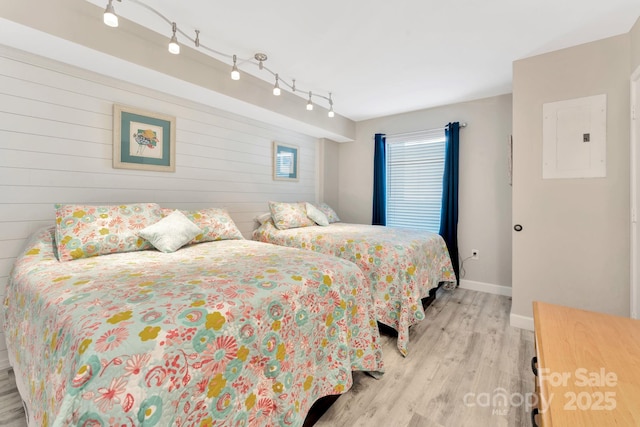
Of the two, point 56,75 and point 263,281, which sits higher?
point 56,75

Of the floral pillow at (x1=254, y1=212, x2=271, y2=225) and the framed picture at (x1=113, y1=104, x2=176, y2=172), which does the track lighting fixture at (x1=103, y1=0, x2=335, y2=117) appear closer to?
the framed picture at (x1=113, y1=104, x2=176, y2=172)

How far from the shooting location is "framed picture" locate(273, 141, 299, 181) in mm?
3724

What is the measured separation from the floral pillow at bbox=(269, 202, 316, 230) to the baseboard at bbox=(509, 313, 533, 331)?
2.36 meters

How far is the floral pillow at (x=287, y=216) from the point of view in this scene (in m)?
3.34

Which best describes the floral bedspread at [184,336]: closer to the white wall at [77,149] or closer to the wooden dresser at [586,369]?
the white wall at [77,149]

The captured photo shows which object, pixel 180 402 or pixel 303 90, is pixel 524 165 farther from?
pixel 180 402

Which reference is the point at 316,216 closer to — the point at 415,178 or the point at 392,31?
the point at 415,178

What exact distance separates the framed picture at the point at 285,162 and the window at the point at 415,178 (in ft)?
4.78

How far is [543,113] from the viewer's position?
237 cm

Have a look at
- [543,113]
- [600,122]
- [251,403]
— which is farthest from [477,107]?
[251,403]

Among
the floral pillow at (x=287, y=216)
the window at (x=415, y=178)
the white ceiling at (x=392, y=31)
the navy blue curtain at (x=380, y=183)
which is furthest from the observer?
the navy blue curtain at (x=380, y=183)

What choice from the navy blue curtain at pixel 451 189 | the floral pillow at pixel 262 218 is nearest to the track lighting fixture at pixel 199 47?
the floral pillow at pixel 262 218

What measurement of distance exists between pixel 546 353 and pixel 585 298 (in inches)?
75.9

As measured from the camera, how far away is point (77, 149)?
211 cm
